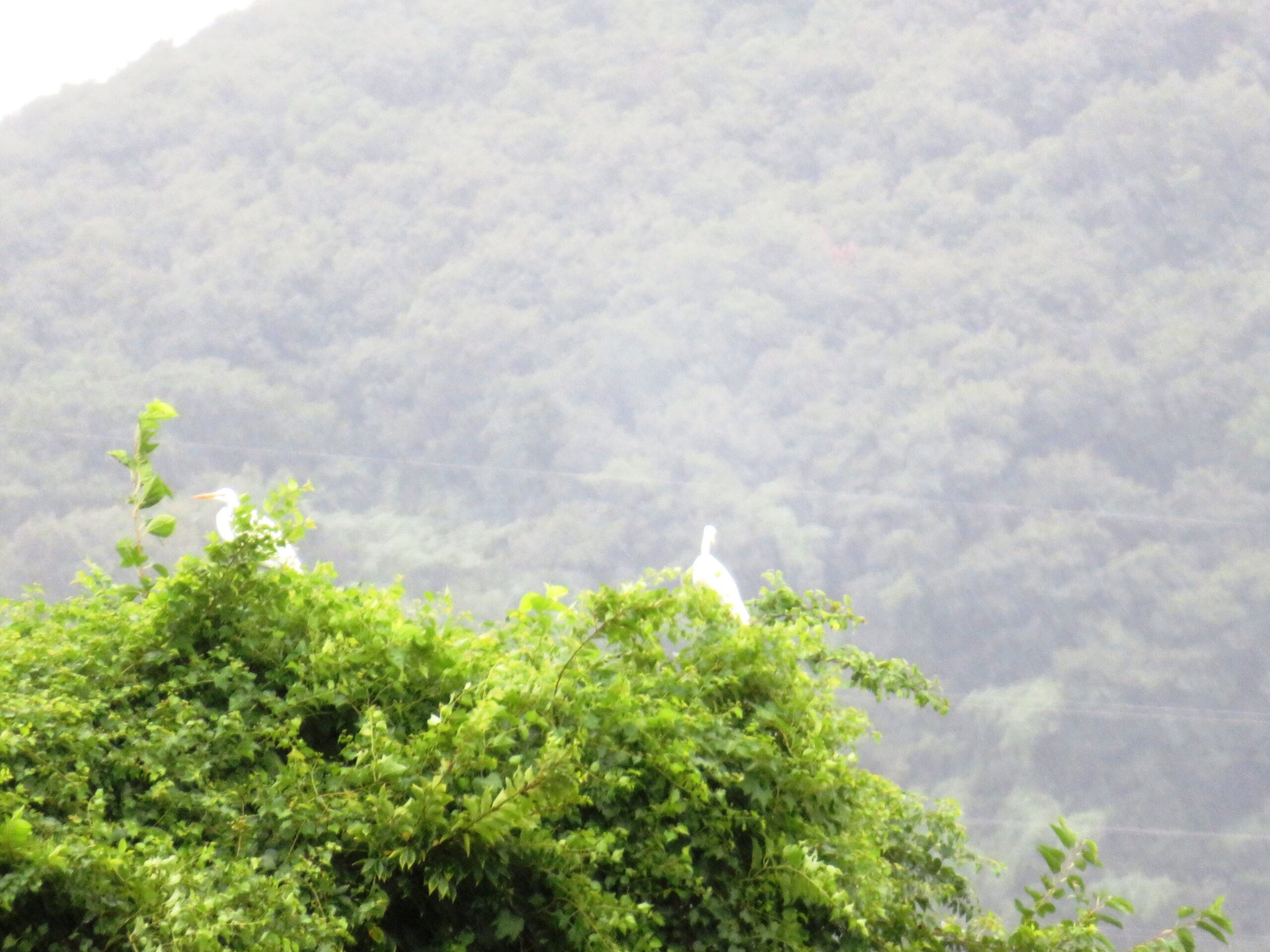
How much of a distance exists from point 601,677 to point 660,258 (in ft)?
66.4

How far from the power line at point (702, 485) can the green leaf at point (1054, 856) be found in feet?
49.7

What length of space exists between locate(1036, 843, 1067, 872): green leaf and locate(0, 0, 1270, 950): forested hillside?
11.9 m

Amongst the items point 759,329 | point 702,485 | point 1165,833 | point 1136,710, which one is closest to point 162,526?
point 1165,833

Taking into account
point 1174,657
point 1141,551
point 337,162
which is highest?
point 337,162

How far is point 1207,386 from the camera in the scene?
58.7ft

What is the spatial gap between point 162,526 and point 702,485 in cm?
1592

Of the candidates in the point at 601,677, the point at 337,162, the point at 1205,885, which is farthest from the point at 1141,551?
the point at 601,677

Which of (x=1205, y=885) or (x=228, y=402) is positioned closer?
(x=1205, y=885)

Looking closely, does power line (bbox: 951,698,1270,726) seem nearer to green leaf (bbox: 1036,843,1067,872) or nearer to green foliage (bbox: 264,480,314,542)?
green leaf (bbox: 1036,843,1067,872)

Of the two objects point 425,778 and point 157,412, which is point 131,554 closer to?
point 157,412

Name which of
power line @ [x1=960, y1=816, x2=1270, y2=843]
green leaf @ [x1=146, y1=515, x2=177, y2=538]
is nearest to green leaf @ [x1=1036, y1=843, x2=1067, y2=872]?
green leaf @ [x1=146, y1=515, x2=177, y2=538]

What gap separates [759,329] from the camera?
805 inches

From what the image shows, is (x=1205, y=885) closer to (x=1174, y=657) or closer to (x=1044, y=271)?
(x=1174, y=657)

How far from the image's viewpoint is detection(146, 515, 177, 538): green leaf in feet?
5.33
